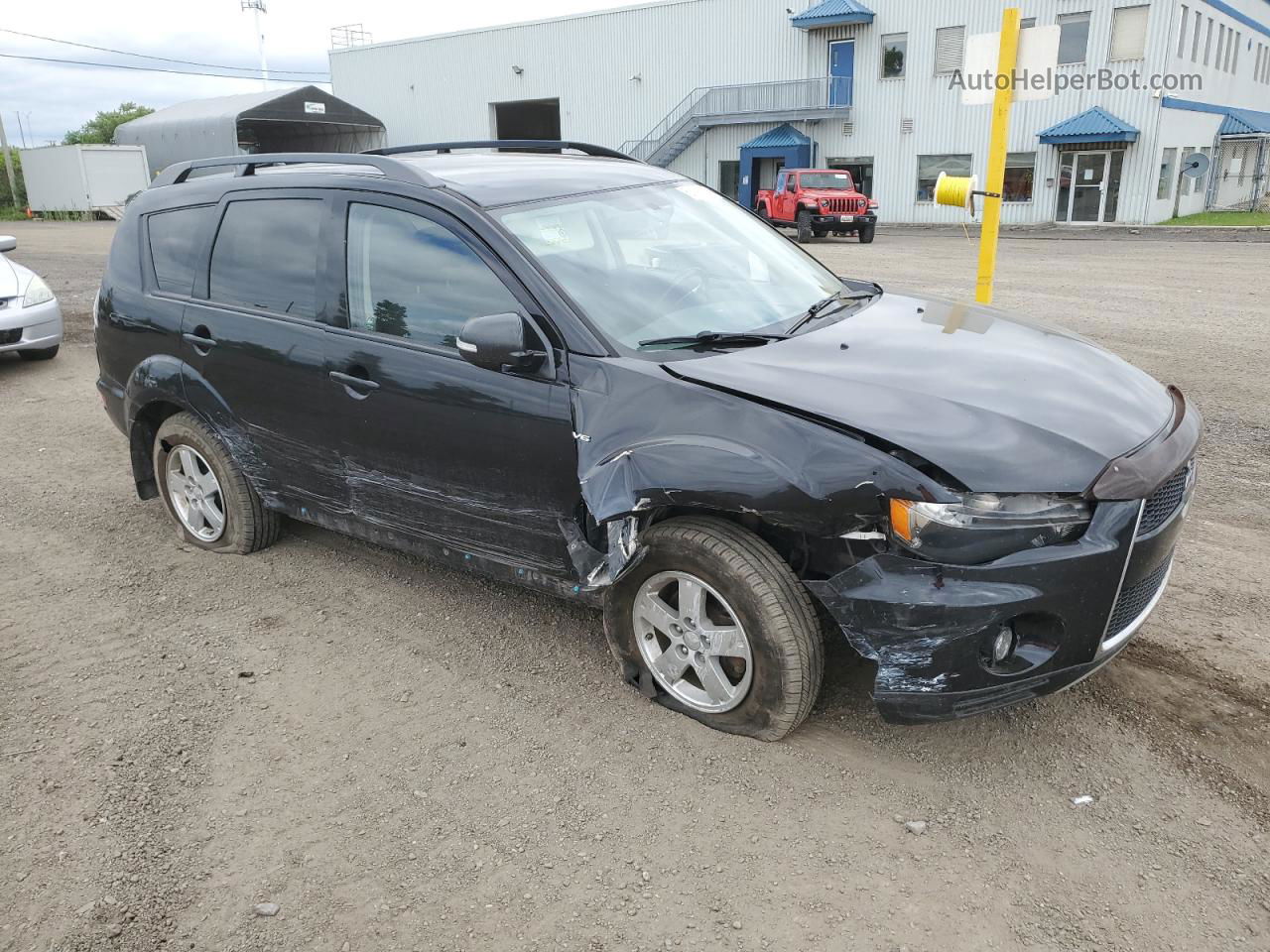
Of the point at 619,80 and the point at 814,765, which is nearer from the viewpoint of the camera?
the point at 814,765

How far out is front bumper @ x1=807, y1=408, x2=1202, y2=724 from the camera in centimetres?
267

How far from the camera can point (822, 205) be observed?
2381 cm

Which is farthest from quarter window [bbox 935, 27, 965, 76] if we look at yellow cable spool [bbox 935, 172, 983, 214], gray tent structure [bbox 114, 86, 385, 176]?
yellow cable spool [bbox 935, 172, 983, 214]

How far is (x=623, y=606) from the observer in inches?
132

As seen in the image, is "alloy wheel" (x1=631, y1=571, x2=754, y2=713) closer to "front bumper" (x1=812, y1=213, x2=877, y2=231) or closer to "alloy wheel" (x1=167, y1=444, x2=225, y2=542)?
"alloy wheel" (x1=167, y1=444, x2=225, y2=542)

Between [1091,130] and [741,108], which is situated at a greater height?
[741,108]

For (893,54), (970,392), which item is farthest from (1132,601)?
(893,54)

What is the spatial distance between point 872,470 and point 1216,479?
377 centimetres

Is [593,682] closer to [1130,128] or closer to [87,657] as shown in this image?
[87,657]

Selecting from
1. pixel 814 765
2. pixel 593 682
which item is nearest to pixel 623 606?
pixel 593 682

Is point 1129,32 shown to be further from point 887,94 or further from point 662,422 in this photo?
point 662,422

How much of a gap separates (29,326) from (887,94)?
32.0m

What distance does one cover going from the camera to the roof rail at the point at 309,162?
379cm

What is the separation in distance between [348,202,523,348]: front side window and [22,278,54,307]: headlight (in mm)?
7055
